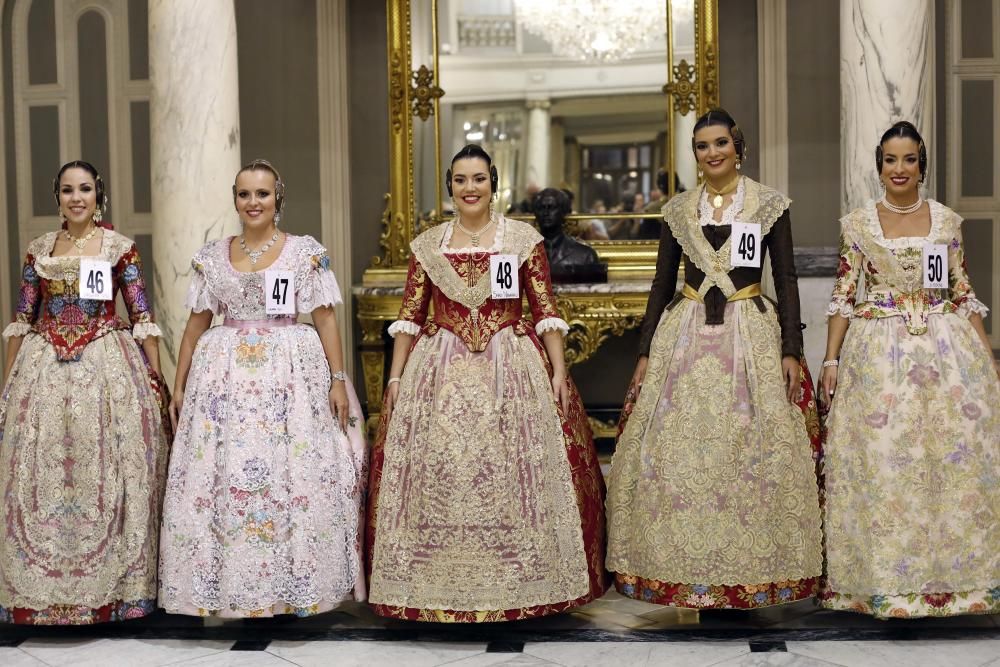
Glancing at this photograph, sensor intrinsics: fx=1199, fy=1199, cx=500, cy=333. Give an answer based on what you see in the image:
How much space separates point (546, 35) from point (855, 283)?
3602 millimetres

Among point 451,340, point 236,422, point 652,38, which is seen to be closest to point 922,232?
point 451,340

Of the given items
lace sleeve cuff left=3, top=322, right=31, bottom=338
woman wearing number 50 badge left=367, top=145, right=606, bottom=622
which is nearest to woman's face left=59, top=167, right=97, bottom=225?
lace sleeve cuff left=3, top=322, right=31, bottom=338

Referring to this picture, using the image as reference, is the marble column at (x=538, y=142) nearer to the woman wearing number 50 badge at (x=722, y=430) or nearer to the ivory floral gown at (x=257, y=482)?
the woman wearing number 50 badge at (x=722, y=430)

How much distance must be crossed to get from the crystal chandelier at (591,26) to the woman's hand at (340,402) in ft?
12.3

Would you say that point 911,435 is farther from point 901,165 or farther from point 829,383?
point 901,165

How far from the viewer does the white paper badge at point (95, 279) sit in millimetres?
3938

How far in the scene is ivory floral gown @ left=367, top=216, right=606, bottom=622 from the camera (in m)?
3.70

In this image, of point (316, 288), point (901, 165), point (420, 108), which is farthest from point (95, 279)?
point (420, 108)

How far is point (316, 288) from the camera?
3969 mm

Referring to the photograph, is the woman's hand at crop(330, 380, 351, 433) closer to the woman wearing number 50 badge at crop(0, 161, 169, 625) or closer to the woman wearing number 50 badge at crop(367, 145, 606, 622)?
the woman wearing number 50 badge at crop(367, 145, 606, 622)

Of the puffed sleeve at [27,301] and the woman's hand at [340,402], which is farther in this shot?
the puffed sleeve at [27,301]

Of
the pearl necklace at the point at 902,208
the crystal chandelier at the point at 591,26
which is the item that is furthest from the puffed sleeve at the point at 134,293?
the crystal chandelier at the point at 591,26

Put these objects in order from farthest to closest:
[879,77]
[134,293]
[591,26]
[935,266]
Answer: [591,26] < [879,77] < [134,293] < [935,266]

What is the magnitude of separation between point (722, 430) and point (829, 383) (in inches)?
17.9
